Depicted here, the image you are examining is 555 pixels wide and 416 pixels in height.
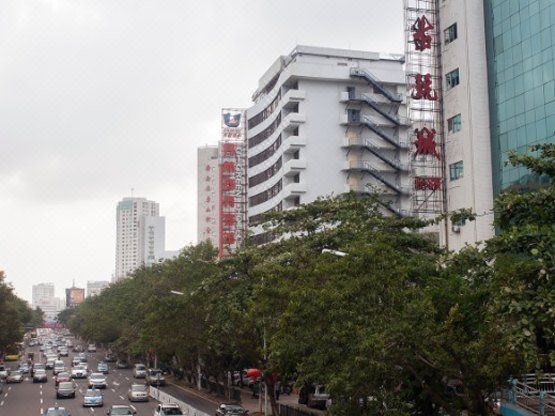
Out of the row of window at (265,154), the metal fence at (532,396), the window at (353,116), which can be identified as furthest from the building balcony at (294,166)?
the metal fence at (532,396)

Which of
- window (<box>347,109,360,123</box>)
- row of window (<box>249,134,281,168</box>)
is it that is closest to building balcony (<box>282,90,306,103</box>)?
row of window (<box>249,134,281,168</box>)

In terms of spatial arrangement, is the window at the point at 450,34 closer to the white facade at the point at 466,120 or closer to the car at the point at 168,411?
the white facade at the point at 466,120

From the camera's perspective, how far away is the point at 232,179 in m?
84.1

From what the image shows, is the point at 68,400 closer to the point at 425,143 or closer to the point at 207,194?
the point at 425,143

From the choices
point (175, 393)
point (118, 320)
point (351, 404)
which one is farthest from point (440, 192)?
point (118, 320)

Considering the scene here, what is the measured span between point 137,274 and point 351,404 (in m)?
74.6

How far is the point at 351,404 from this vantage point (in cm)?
2116

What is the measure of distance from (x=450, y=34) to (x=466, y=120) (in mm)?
6524

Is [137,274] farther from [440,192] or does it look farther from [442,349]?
[442,349]

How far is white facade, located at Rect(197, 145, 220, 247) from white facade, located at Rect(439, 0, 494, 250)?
116 meters

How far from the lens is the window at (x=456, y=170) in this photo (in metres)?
49.5

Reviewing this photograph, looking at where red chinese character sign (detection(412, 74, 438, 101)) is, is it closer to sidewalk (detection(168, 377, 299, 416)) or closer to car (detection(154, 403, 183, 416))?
sidewalk (detection(168, 377, 299, 416))

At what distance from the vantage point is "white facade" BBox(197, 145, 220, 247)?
546ft

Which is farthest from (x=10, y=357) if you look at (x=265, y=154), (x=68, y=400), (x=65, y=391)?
(x=68, y=400)
